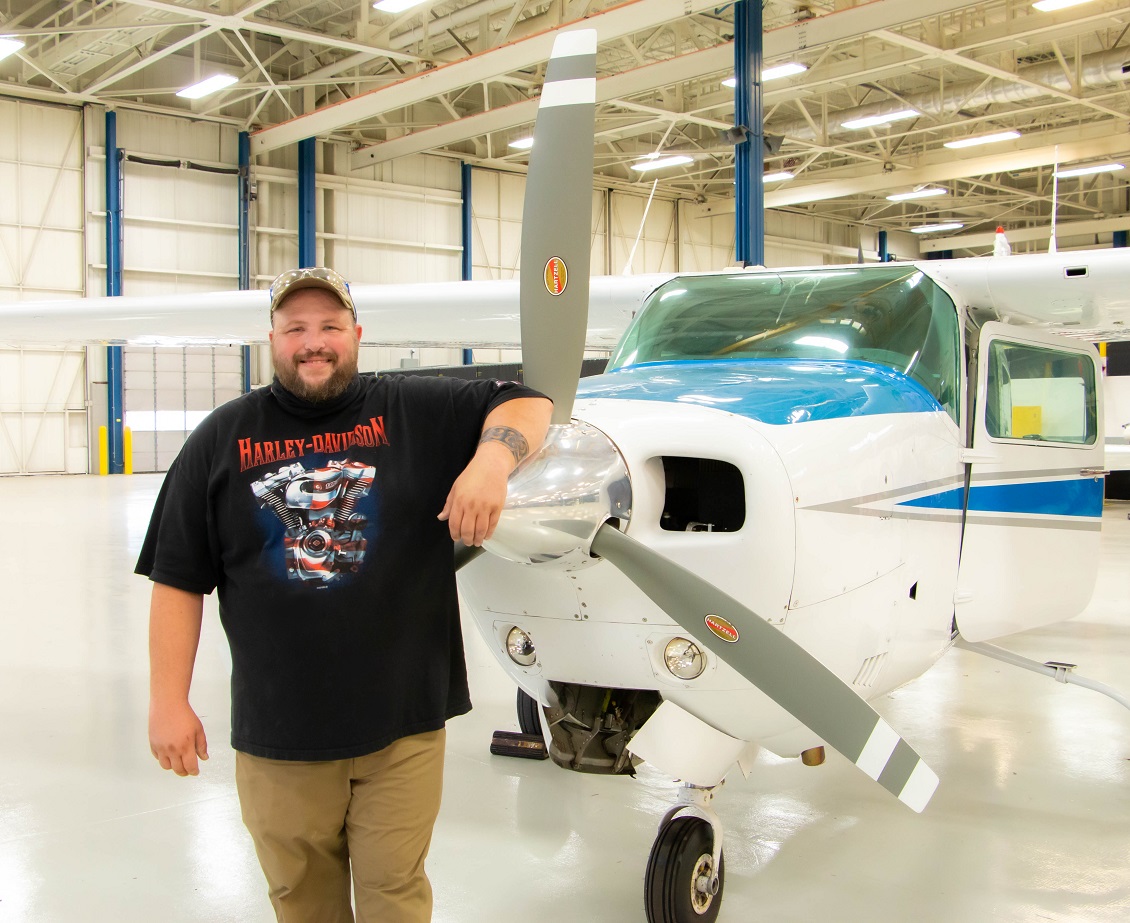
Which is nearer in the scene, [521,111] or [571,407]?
[571,407]

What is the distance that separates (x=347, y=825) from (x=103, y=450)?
72.2ft

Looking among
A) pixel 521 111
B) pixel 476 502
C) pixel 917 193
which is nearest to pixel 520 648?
pixel 476 502

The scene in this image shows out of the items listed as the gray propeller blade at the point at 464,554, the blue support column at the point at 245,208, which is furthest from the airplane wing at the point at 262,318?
the blue support column at the point at 245,208

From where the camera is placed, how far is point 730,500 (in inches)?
118

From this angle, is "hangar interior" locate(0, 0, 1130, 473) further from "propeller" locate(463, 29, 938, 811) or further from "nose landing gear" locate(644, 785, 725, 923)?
"nose landing gear" locate(644, 785, 725, 923)

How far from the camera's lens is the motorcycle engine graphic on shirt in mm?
2016

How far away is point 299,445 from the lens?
2.08 meters

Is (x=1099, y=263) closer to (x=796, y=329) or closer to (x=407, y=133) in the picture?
(x=796, y=329)

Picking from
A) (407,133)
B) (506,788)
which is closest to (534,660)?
(506,788)

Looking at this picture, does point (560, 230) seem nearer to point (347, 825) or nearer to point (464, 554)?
point (464, 554)

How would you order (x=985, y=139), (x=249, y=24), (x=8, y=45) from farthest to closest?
(x=985, y=139)
(x=8, y=45)
(x=249, y=24)

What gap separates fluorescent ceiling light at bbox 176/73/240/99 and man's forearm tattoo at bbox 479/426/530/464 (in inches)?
740

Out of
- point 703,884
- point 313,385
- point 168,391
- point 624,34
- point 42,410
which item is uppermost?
point 624,34

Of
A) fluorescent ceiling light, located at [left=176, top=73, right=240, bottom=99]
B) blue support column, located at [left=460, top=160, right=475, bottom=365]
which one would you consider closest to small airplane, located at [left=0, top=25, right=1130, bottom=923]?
fluorescent ceiling light, located at [left=176, top=73, right=240, bottom=99]
